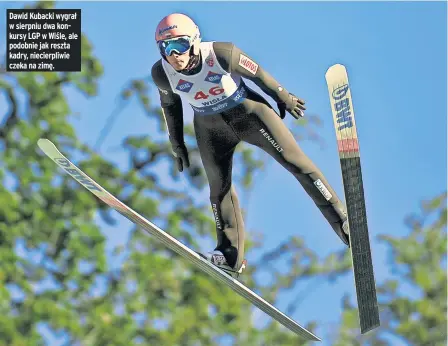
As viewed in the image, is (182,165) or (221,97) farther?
(182,165)

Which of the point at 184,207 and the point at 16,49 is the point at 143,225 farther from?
the point at 184,207

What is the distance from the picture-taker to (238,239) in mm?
8797

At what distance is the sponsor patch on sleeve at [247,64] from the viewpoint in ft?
26.6

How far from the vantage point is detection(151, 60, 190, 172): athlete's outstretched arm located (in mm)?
8398

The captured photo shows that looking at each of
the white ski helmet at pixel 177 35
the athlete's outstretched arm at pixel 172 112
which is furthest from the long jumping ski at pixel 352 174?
the athlete's outstretched arm at pixel 172 112

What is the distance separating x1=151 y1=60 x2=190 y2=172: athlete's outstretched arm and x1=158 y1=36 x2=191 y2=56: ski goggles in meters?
0.31

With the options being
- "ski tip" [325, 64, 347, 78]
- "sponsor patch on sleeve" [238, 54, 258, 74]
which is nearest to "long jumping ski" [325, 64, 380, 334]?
"ski tip" [325, 64, 347, 78]

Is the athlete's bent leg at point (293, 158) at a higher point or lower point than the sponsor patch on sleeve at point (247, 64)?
lower

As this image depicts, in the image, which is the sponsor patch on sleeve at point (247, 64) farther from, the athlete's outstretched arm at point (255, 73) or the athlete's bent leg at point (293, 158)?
the athlete's bent leg at point (293, 158)

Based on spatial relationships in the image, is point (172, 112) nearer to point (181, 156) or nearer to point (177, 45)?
point (181, 156)

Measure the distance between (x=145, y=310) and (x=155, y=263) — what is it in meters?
0.76

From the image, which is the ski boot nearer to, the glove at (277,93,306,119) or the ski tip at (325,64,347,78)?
the glove at (277,93,306,119)

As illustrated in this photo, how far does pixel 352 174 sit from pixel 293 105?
2.01 ft

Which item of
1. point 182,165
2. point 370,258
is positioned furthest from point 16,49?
point 370,258
